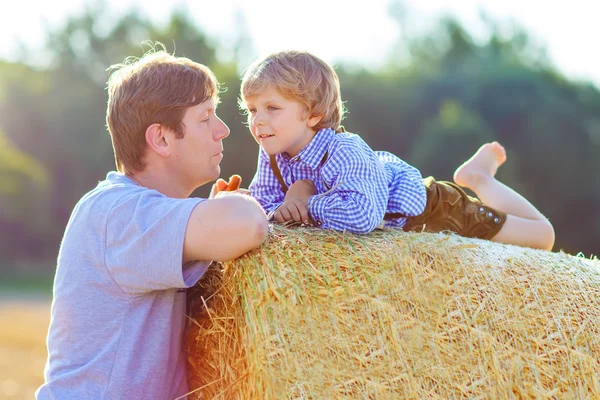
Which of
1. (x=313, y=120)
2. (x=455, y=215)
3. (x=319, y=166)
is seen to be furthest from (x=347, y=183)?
(x=455, y=215)

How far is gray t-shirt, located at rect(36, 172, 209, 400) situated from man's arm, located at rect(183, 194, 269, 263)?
5 cm

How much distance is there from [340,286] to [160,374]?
79cm

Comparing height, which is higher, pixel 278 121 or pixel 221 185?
pixel 278 121

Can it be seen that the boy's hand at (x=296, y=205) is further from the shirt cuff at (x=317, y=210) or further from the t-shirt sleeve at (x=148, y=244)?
the t-shirt sleeve at (x=148, y=244)

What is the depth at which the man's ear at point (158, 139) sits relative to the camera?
3.34m

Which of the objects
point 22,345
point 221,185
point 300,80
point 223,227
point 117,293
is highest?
point 300,80

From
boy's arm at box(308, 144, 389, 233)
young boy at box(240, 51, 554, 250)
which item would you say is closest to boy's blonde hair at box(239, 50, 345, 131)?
young boy at box(240, 51, 554, 250)

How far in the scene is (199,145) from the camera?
3.41 m

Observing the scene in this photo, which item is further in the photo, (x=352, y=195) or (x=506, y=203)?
(x=506, y=203)

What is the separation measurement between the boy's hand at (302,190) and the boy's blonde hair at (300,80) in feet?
0.95

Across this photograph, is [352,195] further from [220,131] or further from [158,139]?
[158,139]

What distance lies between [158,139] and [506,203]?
2321mm

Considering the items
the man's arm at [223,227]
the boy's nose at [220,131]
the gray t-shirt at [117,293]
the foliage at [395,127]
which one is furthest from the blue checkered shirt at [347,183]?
the foliage at [395,127]

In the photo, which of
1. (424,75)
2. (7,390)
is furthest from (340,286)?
(424,75)
